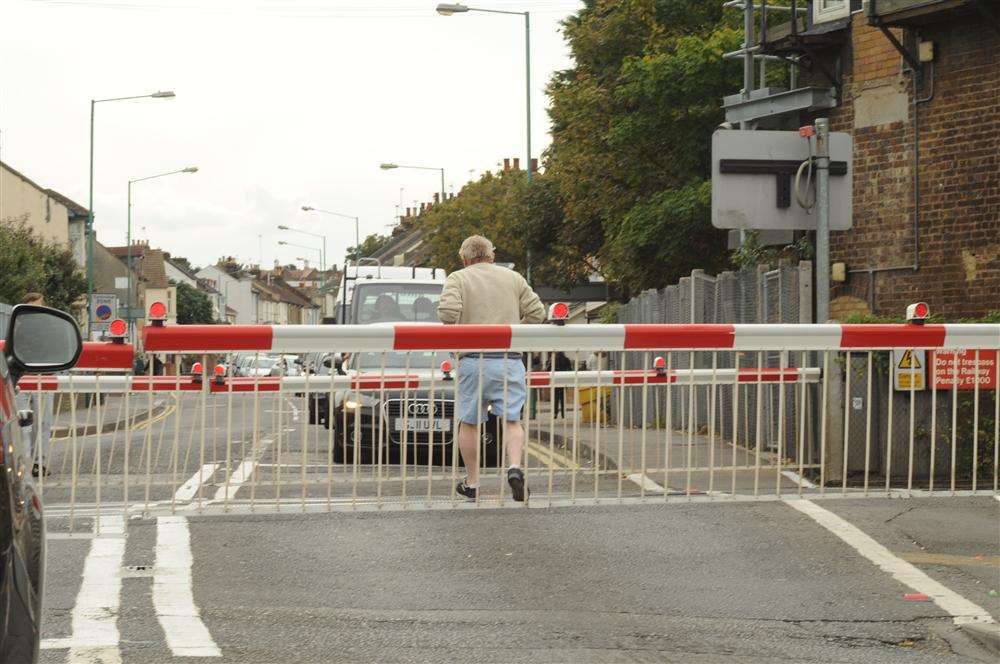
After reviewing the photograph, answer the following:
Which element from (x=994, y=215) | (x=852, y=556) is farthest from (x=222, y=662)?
(x=994, y=215)

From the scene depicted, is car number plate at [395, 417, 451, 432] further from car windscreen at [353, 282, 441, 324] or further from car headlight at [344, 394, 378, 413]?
car windscreen at [353, 282, 441, 324]

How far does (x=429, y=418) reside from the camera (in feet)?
26.7

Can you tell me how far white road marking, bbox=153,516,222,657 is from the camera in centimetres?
552

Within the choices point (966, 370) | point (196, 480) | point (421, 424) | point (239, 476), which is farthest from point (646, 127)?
point (196, 480)

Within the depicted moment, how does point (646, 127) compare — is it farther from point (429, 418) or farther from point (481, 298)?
point (429, 418)

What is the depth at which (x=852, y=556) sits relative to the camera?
736cm

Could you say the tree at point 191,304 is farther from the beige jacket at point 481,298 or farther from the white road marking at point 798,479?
the white road marking at point 798,479

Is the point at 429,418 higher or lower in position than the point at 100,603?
higher

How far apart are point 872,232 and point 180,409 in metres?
13.9

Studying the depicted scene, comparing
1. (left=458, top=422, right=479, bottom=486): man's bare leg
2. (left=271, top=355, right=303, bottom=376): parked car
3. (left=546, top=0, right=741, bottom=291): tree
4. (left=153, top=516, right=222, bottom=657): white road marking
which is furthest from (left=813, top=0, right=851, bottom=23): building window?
(left=153, top=516, right=222, bottom=657): white road marking

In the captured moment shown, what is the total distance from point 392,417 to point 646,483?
4.63 feet

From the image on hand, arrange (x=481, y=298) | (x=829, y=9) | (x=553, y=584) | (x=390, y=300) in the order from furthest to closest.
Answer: (x=390, y=300) → (x=829, y=9) → (x=481, y=298) → (x=553, y=584)

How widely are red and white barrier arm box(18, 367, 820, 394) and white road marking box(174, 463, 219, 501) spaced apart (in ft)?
1.33

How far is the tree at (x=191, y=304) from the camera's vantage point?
134 m
